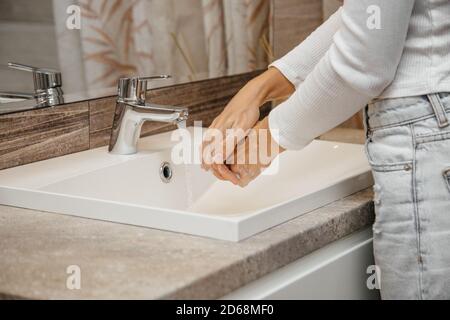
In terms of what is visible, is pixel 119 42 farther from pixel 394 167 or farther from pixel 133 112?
pixel 394 167

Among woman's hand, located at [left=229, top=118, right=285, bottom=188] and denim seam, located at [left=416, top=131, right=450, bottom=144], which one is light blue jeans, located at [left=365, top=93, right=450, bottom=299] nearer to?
denim seam, located at [left=416, top=131, right=450, bottom=144]

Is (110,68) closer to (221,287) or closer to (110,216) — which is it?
(110,216)

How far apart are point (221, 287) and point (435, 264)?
1.17 ft

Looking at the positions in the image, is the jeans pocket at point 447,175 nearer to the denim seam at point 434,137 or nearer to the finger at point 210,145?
the denim seam at point 434,137

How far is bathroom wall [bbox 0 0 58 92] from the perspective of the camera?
1462 mm

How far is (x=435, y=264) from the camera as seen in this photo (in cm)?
117

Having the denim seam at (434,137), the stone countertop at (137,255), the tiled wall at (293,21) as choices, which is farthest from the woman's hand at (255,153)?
the tiled wall at (293,21)

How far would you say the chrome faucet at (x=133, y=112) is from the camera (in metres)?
1.51

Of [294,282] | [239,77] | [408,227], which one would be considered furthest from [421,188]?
[239,77]

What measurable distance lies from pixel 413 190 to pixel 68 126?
0.69 m

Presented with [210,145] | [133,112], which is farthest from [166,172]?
[210,145]

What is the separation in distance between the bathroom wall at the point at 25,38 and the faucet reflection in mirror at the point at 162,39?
0.03 metres

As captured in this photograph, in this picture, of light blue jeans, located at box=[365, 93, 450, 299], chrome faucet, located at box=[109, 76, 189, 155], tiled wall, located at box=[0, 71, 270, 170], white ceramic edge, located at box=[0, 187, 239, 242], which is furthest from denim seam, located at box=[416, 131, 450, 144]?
tiled wall, located at box=[0, 71, 270, 170]

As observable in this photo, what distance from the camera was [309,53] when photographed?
1415 millimetres
